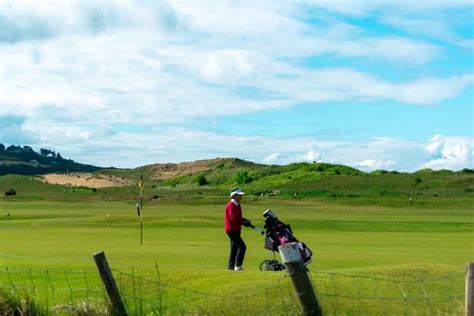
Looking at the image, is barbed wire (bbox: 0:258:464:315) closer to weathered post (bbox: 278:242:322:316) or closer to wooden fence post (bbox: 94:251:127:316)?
wooden fence post (bbox: 94:251:127:316)

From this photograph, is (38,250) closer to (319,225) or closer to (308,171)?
(319,225)

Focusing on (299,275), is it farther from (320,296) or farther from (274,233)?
(274,233)

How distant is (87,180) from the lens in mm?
157750

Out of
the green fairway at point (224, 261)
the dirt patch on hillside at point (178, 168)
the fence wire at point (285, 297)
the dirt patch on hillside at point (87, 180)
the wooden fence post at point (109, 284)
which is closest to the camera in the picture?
the wooden fence post at point (109, 284)

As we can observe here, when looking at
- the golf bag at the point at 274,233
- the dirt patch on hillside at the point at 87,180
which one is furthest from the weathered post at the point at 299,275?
the dirt patch on hillside at the point at 87,180

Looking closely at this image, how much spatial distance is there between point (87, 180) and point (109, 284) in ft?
489

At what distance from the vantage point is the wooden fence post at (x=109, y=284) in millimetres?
10922

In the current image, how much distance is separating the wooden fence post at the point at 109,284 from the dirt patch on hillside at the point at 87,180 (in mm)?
139467

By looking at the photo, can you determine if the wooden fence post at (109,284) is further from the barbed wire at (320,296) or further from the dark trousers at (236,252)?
the dark trousers at (236,252)

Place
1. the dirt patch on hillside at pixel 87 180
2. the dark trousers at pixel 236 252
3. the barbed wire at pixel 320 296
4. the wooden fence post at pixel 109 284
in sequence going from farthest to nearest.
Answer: the dirt patch on hillside at pixel 87 180, the dark trousers at pixel 236 252, the barbed wire at pixel 320 296, the wooden fence post at pixel 109 284

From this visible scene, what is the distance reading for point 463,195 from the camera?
87875 millimetres

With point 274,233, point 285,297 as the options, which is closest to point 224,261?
point 274,233

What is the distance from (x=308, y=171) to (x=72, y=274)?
112 meters

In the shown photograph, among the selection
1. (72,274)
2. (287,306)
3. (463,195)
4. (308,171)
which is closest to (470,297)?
(287,306)
